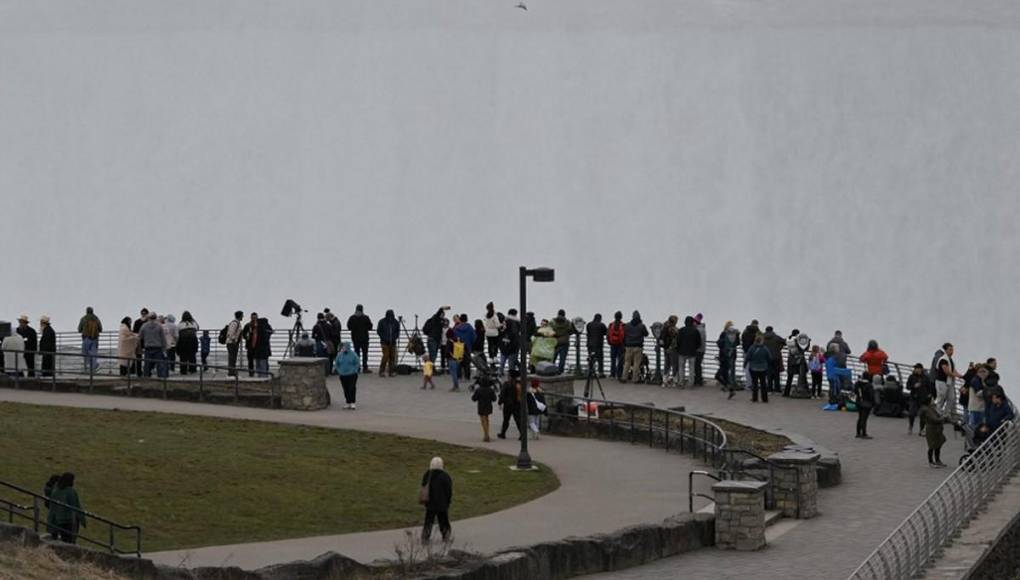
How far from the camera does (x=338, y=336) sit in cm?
2572

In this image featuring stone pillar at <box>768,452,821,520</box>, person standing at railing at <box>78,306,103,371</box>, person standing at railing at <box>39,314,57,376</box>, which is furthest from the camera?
person standing at railing at <box>78,306,103,371</box>

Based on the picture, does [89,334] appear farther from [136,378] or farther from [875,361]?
[875,361]

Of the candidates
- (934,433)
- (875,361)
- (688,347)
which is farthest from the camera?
(688,347)

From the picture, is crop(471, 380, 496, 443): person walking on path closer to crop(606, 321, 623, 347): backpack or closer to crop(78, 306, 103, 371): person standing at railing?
crop(606, 321, 623, 347): backpack

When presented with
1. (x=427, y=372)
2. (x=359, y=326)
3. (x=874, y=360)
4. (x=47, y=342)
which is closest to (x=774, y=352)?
(x=874, y=360)

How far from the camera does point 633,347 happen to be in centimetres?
2553

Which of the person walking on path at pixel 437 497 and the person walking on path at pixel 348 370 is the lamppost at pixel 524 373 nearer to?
the person walking on path at pixel 437 497

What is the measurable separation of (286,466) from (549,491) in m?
2.58

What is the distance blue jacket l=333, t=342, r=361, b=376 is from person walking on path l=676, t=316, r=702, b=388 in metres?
4.56

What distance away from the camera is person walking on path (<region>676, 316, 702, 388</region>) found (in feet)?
80.6

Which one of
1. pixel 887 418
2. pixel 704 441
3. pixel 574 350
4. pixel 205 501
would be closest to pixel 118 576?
pixel 205 501

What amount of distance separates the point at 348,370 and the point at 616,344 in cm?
474

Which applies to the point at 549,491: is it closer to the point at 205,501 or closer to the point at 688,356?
the point at 205,501

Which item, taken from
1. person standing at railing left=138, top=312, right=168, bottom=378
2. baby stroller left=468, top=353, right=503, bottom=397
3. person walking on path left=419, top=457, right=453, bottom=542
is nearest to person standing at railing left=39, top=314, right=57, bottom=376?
person standing at railing left=138, top=312, right=168, bottom=378
